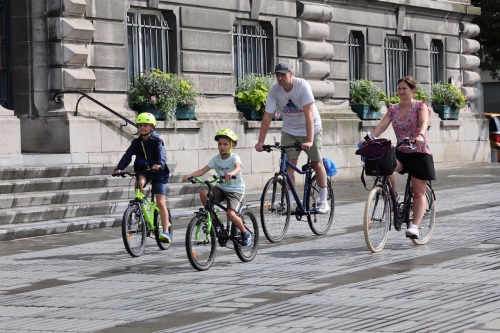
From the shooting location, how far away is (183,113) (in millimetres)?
20172

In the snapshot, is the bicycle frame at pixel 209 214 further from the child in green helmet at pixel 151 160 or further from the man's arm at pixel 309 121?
the man's arm at pixel 309 121

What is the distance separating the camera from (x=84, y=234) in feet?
45.7

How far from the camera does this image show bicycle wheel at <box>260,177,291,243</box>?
12.1 m

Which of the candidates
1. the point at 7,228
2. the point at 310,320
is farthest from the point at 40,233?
the point at 310,320

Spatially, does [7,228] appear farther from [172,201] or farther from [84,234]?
[172,201]

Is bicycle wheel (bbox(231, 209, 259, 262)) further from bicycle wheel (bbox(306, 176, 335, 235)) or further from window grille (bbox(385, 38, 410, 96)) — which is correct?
window grille (bbox(385, 38, 410, 96))

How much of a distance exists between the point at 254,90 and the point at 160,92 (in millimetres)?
2821

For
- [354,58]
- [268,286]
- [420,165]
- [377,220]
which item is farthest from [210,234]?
[354,58]

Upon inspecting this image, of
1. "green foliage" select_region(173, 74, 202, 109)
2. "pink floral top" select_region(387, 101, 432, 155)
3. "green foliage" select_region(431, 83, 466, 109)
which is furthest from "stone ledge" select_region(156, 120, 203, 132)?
"green foliage" select_region(431, 83, 466, 109)

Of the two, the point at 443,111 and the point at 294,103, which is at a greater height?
the point at 443,111

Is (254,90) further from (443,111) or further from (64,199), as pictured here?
(443,111)

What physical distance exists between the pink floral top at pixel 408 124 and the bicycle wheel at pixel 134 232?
2.66 meters

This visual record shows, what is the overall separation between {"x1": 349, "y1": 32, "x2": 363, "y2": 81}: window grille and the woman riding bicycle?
48.5 feet

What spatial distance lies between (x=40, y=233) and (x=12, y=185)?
1613 millimetres
